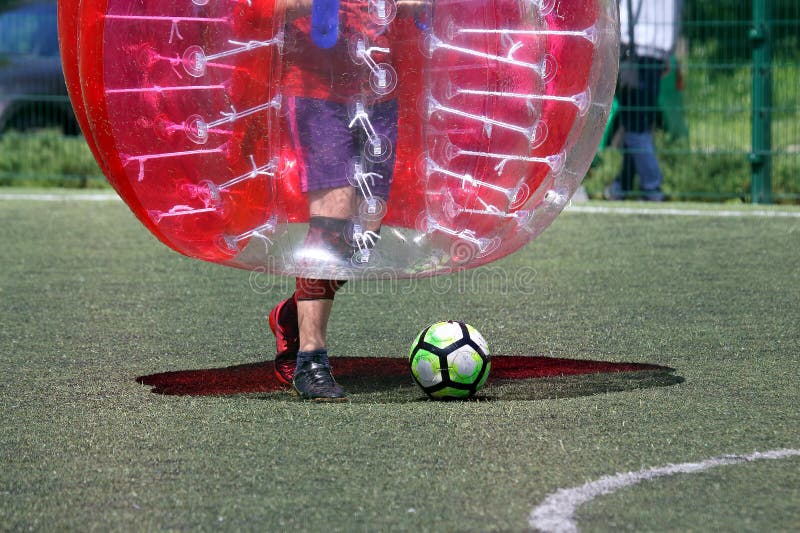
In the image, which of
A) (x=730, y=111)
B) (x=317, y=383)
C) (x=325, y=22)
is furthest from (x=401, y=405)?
(x=730, y=111)

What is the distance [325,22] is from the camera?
5000 mm

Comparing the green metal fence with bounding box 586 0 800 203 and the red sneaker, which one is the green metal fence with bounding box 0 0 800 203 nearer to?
the green metal fence with bounding box 586 0 800 203

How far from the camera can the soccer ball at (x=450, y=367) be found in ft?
17.7

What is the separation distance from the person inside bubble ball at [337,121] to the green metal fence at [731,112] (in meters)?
8.73

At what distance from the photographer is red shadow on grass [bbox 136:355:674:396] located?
574 centimetres

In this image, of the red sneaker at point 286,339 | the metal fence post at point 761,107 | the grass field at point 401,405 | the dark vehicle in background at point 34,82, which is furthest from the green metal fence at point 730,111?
the red sneaker at point 286,339

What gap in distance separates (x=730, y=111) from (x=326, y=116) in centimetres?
917

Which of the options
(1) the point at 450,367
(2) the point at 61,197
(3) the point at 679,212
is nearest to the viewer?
(1) the point at 450,367

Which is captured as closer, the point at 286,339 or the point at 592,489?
the point at 592,489

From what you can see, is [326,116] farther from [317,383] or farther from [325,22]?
[317,383]

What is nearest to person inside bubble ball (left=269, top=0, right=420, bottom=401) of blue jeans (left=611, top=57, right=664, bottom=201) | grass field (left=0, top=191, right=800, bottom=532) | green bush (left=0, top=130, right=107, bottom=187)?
grass field (left=0, top=191, right=800, bottom=532)

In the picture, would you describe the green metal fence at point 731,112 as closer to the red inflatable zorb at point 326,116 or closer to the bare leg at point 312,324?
the red inflatable zorb at point 326,116

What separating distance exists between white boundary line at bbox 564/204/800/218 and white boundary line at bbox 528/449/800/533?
7.70 metres

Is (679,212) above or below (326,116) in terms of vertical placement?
below
